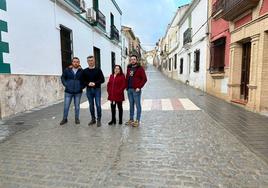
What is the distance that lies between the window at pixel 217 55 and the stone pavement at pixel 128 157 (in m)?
5.31

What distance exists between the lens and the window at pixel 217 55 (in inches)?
383

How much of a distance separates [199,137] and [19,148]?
317 centimetres

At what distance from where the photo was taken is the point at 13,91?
6188 millimetres

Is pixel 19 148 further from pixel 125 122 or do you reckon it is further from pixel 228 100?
pixel 228 100

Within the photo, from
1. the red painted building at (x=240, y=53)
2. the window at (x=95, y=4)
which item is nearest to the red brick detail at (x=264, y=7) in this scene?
the red painted building at (x=240, y=53)

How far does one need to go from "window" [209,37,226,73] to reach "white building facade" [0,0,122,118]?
636 centimetres

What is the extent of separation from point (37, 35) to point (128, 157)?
5864 millimetres

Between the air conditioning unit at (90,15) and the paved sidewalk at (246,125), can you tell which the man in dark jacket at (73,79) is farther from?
the air conditioning unit at (90,15)

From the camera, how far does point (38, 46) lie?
755cm

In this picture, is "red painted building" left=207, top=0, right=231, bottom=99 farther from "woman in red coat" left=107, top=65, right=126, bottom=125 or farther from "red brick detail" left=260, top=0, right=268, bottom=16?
"woman in red coat" left=107, top=65, right=126, bottom=125

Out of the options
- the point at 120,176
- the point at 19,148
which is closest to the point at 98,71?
the point at 19,148

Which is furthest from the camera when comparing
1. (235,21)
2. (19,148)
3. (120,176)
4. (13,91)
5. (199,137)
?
(235,21)

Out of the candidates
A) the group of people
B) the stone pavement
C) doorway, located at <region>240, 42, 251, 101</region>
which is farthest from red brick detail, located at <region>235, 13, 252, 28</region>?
the group of people

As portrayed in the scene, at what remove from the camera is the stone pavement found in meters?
2.68
